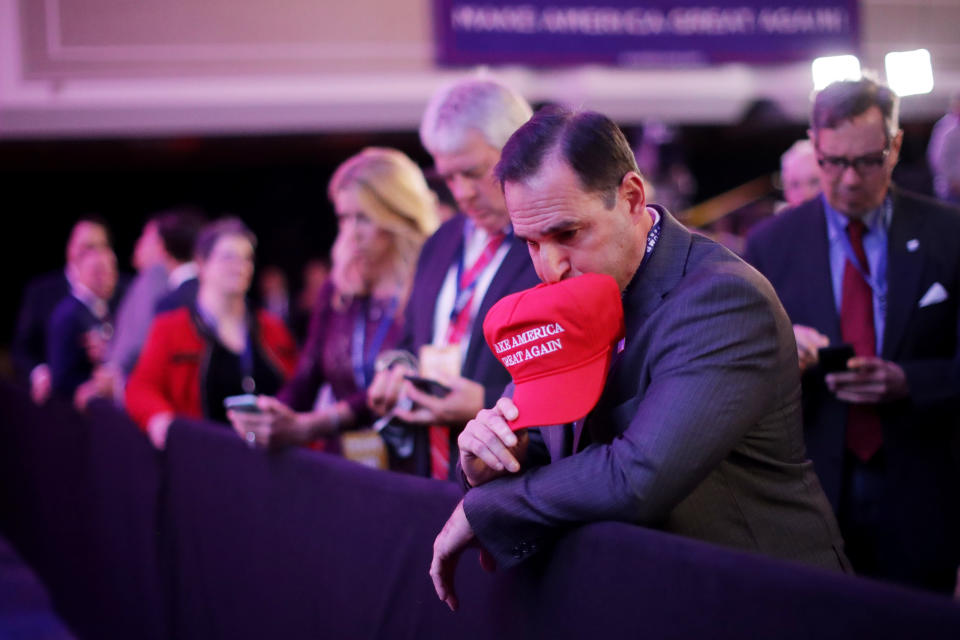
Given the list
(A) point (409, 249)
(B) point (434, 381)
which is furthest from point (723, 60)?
(B) point (434, 381)

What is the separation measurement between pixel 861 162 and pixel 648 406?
4.23ft

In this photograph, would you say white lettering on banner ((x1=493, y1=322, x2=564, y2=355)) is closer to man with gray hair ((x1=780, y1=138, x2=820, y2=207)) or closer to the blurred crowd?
the blurred crowd

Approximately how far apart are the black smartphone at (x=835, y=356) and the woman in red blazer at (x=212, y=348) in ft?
8.28

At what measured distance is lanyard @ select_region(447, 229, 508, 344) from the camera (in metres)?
2.61

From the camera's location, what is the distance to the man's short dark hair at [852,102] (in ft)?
8.14

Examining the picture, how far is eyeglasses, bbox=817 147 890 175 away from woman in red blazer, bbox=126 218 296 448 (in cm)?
252

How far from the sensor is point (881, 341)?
2.53 m

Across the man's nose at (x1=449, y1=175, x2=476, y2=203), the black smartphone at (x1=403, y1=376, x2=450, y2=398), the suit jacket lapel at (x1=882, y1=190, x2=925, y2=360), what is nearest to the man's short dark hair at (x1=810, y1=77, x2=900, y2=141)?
the suit jacket lapel at (x1=882, y1=190, x2=925, y2=360)

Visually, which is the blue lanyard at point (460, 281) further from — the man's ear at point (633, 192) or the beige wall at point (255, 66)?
the beige wall at point (255, 66)

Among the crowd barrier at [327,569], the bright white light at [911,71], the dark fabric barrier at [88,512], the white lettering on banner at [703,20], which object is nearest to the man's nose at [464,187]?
the crowd barrier at [327,569]

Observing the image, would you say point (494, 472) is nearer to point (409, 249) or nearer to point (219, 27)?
point (409, 249)

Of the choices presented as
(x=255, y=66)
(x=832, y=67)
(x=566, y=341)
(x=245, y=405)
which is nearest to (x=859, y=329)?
(x=566, y=341)

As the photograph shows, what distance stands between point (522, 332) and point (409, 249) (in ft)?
6.23

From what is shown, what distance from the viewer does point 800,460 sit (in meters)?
1.63
